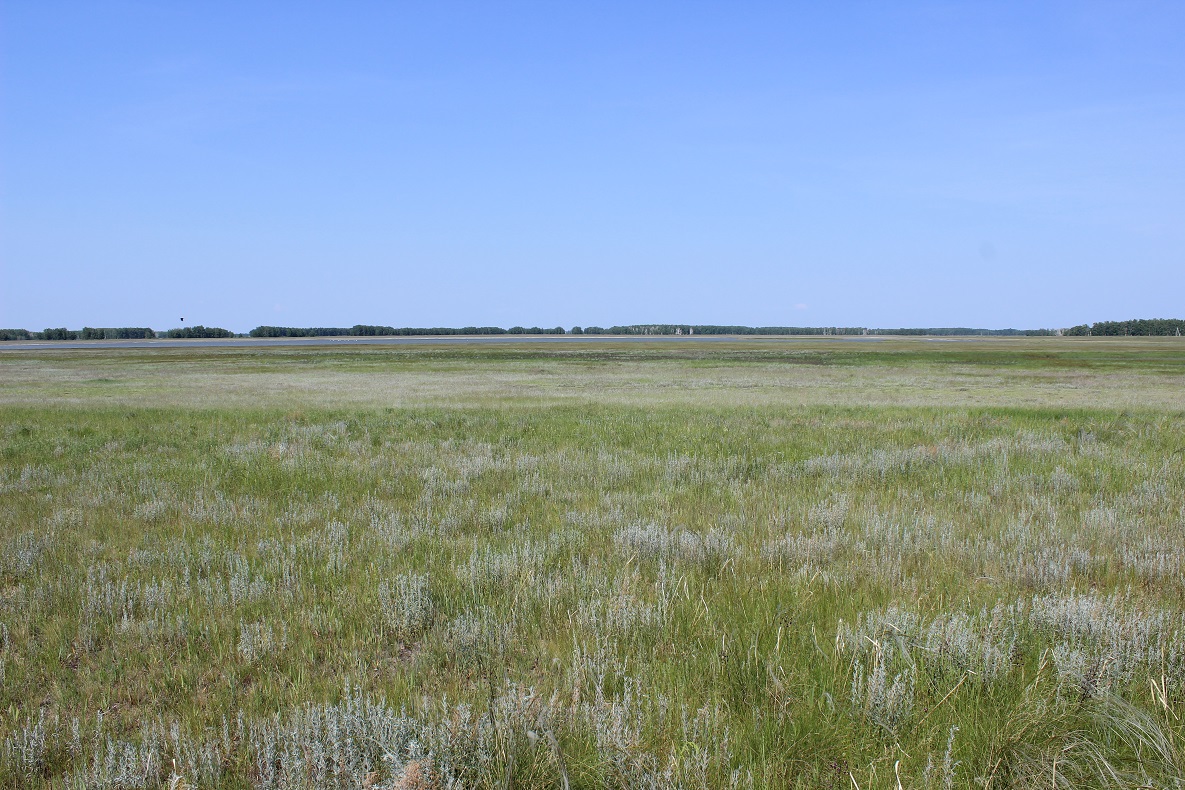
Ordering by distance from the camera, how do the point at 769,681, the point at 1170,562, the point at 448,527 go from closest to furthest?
1. the point at 769,681
2. the point at 1170,562
3. the point at 448,527

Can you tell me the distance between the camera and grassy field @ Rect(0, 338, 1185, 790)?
2.91m

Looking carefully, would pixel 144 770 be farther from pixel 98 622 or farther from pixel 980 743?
pixel 980 743

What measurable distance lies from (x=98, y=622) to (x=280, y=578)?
4.23ft

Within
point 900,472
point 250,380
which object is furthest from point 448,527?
point 250,380

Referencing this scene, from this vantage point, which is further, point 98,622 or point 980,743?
point 98,622

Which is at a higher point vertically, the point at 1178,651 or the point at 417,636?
the point at 1178,651

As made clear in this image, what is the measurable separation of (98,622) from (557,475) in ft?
21.3

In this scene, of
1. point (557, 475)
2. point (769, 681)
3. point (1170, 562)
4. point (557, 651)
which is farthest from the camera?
point (557, 475)

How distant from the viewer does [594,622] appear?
4.30 m

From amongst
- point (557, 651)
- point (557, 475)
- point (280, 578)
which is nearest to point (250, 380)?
point (557, 475)

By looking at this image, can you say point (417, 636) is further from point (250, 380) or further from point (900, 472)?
point (250, 380)

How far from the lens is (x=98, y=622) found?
4.61 m

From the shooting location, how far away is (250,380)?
40.8 metres

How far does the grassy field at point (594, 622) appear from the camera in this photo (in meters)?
2.91
